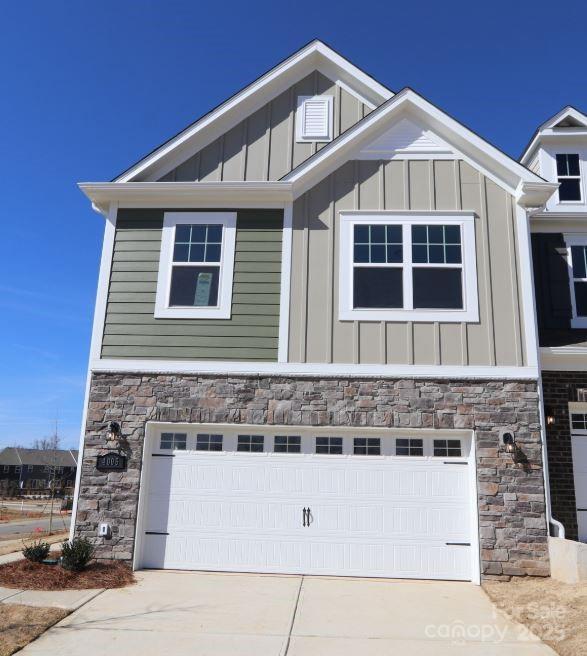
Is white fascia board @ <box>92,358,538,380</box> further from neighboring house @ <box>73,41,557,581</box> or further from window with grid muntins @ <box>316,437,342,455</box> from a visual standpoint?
window with grid muntins @ <box>316,437,342,455</box>

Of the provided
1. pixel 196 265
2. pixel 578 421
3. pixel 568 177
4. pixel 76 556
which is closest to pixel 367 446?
pixel 578 421

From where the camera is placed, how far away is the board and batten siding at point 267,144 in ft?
32.6

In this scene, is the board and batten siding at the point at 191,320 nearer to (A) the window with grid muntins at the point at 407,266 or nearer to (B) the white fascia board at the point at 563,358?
(A) the window with grid muntins at the point at 407,266

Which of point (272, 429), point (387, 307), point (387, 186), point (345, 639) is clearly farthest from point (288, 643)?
point (387, 186)

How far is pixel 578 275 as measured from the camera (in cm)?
A: 1027

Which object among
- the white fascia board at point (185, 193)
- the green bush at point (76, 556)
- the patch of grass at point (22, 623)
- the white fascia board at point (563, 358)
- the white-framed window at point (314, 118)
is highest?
the white-framed window at point (314, 118)

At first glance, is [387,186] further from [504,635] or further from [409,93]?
[504,635]

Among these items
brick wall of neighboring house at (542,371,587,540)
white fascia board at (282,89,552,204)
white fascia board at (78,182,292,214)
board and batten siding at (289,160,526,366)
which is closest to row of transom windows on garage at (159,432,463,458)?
board and batten siding at (289,160,526,366)

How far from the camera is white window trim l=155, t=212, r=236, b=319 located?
9.07 m

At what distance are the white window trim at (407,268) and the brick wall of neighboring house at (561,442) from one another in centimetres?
180

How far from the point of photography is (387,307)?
29.3 feet

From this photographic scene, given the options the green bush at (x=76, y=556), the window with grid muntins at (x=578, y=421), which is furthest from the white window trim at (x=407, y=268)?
the green bush at (x=76, y=556)

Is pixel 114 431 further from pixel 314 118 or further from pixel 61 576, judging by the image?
pixel 314 118

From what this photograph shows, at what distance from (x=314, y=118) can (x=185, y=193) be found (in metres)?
2.88
